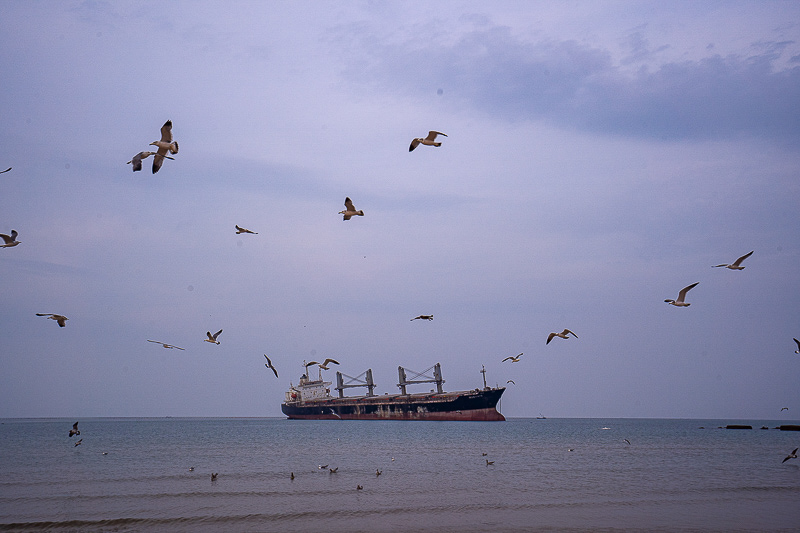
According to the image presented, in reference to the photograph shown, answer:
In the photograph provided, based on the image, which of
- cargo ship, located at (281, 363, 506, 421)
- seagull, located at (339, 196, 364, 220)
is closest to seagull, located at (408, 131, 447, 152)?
seagull, located at (339, 196, 364, 220)

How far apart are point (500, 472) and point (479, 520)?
35.9ft

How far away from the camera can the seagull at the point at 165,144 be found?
14906mm

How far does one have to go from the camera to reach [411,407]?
87.9 m

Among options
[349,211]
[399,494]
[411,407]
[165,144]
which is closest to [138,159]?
[165,144]

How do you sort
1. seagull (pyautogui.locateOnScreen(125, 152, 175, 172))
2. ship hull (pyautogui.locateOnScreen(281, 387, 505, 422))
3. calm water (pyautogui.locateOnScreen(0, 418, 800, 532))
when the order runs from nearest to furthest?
seagull (pyautogui.locateOnScreen(125, 152, 175, 172))
calm water (pyautogui.locateOnScreen(0, 418, 800, 532))
ship hull (pyautogui.locateOnScreen(281, 387, 505, 422))

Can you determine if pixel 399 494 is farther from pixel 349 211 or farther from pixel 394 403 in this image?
pixel 394 403

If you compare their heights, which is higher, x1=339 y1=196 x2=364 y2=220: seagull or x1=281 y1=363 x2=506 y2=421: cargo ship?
x1=339 y1=196 x2=364 y2=220: seagull

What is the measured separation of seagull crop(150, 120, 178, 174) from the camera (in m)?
14.9

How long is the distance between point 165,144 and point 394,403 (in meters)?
78.3

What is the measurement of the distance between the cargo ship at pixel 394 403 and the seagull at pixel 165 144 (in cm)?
5707

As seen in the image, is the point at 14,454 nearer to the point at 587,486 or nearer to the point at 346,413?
the point at 587,486

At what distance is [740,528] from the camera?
55.3 feet

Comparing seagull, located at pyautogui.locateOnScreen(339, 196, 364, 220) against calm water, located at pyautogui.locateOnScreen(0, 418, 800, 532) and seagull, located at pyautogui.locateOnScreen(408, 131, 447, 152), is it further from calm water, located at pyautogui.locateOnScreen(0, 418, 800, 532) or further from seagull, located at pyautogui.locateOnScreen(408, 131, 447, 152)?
calm water, located at pyautogui.locateOnScreen(0, 418, 800, 532)

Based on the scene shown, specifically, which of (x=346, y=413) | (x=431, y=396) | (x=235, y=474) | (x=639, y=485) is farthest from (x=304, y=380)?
(x=639, y=485)
